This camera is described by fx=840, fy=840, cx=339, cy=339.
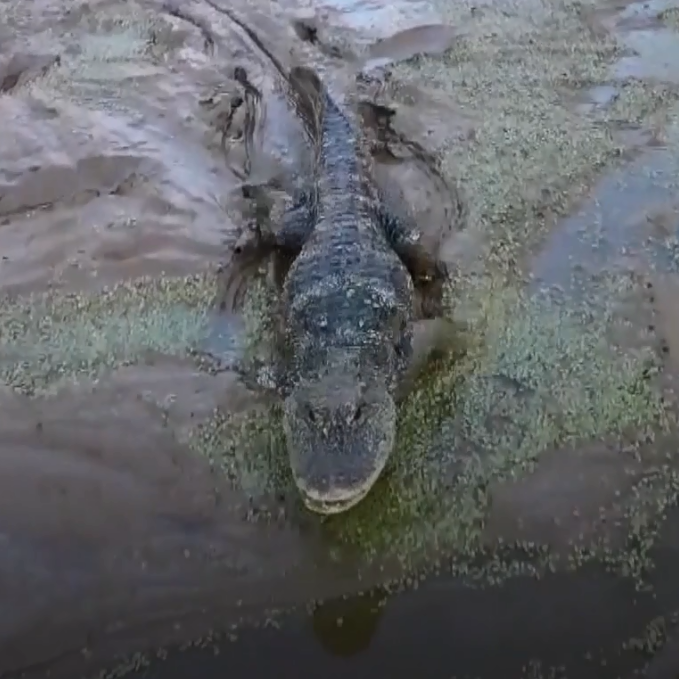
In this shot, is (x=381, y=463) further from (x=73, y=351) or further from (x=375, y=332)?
(x=73, y=351)

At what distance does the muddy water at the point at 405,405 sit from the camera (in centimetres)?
228

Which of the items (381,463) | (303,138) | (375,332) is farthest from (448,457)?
(303,138)

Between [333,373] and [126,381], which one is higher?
[333,373]

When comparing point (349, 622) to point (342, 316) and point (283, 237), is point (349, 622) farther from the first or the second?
point (283, 237)

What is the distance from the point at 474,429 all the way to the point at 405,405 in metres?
0.25

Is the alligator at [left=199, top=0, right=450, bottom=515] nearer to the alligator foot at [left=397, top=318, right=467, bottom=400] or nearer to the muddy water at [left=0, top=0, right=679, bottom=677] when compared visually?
the alligator foot at [left=397, top=318, right=467, bottom=400]

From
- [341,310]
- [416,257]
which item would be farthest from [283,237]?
[341,310]

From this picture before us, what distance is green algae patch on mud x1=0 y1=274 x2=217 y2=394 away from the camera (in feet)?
9.95

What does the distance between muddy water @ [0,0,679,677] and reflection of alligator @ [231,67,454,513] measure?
0.53 ft

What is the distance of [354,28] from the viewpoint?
4836mm

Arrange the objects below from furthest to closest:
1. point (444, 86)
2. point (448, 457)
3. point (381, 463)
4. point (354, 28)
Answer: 1. point (354, 28)
2. point (444, 86)
3. point (448, 457)
4. point (381, 463)

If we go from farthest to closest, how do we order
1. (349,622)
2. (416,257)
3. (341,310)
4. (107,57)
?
(107,57) → (416,257) → (341,310) → (349,622)

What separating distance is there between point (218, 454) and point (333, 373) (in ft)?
1.54

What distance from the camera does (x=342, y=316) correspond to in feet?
9.35
